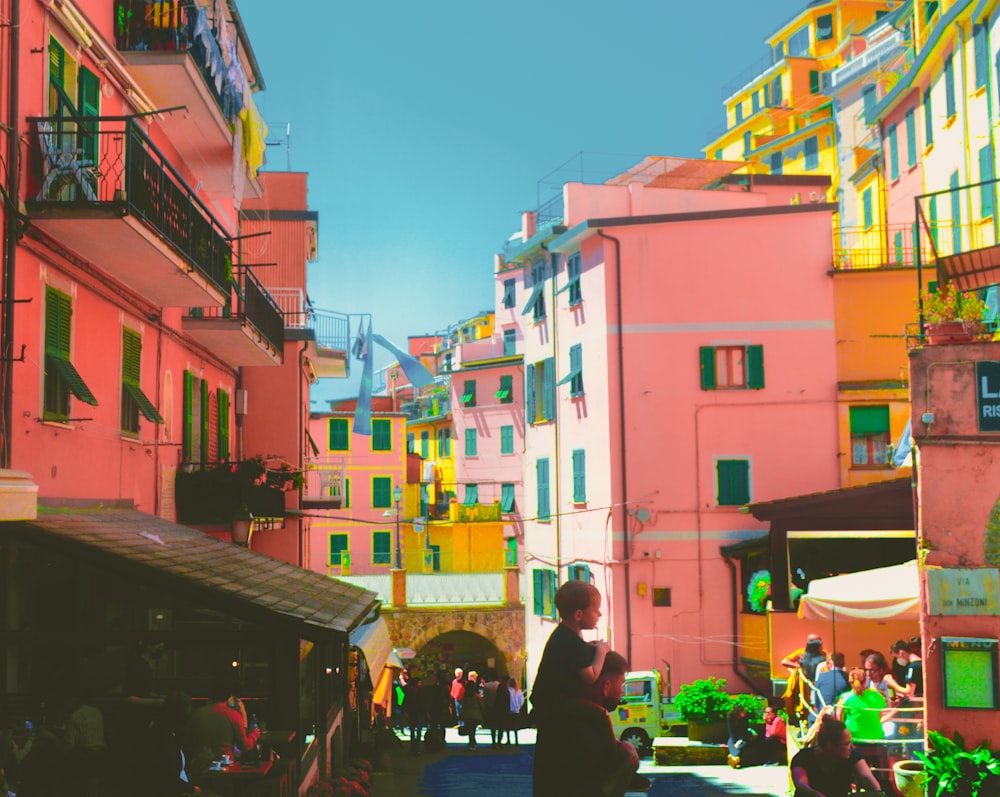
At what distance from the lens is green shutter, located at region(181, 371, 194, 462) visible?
20.4m

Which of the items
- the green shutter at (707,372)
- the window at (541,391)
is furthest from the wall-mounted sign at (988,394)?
the window at (541,391)

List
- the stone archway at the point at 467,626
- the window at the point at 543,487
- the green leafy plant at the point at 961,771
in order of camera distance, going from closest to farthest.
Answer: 1. the green leafy plant at the point at 961,771
2. the window at the point at 543,487
3. the stone archway at the point at 467,626

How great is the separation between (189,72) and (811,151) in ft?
180

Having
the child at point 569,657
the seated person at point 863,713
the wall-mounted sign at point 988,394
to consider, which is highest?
the wall-mounted sign at point 988,394

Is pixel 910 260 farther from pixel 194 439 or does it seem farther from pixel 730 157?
pixel 730 157

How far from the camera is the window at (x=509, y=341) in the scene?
7050 centimetres

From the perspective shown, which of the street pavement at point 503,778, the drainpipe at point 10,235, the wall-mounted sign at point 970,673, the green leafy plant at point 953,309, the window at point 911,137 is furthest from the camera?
the window at point 911,137

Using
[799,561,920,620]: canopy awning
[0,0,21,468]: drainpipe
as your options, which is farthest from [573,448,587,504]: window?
[0,0,21,468]: drainpipe

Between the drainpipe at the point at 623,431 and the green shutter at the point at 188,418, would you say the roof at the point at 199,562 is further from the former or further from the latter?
the drainpipe at the point at 623,431

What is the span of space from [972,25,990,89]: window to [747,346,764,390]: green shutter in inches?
338

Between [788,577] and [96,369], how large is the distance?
723 inches

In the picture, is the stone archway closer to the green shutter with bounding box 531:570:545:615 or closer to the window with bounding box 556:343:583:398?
the green shutter with bounding box 531:570:545:615

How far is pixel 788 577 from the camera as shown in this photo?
95.7 feet

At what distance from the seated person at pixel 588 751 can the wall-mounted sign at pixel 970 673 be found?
414 inches
